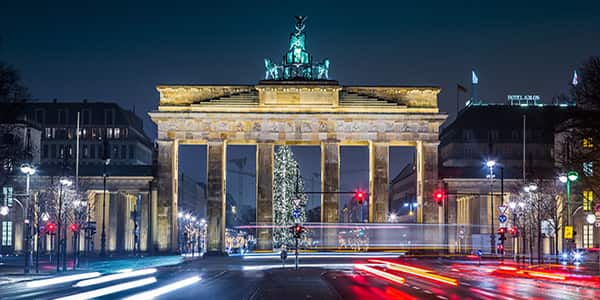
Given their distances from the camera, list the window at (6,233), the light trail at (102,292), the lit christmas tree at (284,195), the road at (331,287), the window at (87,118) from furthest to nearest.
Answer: the window at (87,118)
the window at (6,233)
the lit christmas tree at (284,195)
the road at (331,287)
the light trail at (102,292)

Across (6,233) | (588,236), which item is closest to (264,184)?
(588,236)

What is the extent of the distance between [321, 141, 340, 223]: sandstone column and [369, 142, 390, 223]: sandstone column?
11.7ft

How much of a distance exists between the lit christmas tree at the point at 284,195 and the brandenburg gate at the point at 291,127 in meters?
5.80

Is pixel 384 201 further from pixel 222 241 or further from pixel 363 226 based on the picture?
pixel 222 241

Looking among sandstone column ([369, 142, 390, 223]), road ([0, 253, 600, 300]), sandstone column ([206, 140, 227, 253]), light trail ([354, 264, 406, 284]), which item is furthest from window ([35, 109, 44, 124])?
road ([0, 253, 600, 300])

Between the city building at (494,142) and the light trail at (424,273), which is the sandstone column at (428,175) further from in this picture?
the light trail at (424,273)

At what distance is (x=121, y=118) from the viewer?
181375 millimetres

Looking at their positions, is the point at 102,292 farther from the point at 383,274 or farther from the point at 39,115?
the point at 39,115

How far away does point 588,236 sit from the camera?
4643 inches

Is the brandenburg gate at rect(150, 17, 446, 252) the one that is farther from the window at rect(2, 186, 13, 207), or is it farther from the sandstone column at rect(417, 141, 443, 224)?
the window at rect(2, 186, 13, 207)

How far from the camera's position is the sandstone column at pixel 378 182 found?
352 ft

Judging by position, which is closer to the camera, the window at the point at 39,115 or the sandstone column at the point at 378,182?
the sandstone column at the point at 378,182

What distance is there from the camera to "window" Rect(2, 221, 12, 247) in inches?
5059

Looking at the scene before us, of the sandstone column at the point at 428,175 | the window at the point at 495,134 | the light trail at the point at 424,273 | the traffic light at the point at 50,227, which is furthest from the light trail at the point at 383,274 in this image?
the window at the point at 495,134
